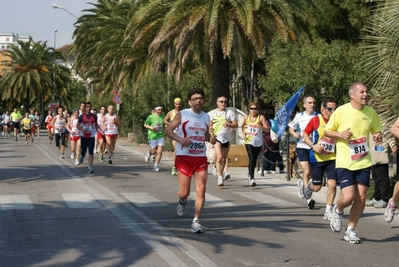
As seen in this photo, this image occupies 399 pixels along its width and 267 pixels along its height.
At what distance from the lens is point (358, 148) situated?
907cm

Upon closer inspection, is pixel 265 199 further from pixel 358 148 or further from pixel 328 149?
pixel 358 148

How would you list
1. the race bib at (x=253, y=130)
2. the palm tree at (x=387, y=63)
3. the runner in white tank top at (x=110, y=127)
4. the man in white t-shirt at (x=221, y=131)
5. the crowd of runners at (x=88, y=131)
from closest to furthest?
the palm tree at (x=387, y=63), the race bib at (x=253, y=130), the man in white t-shirt at (x=221, y=131), the crowd of runners at (x=88, y=131), the runner in white tank top at (x=110, y=127)

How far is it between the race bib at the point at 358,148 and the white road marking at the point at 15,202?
5659 mm

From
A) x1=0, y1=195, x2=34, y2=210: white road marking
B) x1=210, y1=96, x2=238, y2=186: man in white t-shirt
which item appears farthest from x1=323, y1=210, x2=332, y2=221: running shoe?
x1=210, y1=96, x2=238, y2=186: man in white t-shirt

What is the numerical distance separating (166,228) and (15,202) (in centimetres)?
414

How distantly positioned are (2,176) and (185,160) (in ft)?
32.5

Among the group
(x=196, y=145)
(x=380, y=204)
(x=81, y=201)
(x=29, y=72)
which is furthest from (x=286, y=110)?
(x=29, y=72)

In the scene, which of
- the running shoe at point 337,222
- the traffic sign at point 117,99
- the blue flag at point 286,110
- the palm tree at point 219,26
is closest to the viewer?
the running shoe at point 337,222

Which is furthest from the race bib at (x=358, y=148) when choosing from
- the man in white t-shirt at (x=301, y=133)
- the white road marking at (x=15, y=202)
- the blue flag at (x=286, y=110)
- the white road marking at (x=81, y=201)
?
the blue flag at (x=286, y=110)

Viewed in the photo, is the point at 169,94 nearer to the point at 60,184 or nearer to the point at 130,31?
the point at 130,31

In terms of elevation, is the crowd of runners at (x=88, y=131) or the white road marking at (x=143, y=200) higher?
the crowd of runners at (x=88, y=131)

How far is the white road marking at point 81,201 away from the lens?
12.7 meters

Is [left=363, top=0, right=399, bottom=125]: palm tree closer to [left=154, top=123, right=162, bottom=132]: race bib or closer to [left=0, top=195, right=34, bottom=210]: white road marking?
[left=0, top=195, right=34, bottom=210]: white road marking

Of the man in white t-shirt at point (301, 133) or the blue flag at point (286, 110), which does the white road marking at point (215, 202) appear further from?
the blue flag at point (286, 110)
